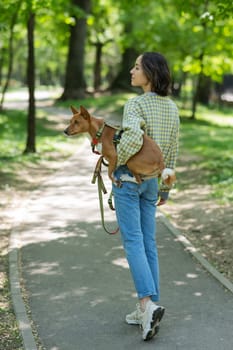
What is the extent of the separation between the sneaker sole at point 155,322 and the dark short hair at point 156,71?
1518 mm

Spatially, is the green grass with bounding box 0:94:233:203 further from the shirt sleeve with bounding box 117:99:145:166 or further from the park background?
the shirt sleeve with bounding box 117:99:145:166

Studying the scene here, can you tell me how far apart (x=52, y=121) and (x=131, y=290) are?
1972 centimetres

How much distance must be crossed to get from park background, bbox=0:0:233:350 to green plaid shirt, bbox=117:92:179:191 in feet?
5.45

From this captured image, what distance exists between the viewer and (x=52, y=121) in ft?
82.6

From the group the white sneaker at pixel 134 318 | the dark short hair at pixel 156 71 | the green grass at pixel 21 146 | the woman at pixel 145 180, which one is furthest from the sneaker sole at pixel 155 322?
the green grass at pixel 21 146

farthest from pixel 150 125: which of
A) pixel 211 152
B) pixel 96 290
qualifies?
pixel 211 152

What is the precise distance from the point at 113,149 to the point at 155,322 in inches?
49.0

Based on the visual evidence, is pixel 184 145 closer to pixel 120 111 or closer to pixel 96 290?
pixel 120 111

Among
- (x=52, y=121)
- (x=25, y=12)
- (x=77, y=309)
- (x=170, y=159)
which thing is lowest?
(x=52, y=121)

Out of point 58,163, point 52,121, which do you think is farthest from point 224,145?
point 52,121

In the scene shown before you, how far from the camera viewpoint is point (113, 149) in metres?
4.55

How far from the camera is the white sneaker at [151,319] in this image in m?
4.49

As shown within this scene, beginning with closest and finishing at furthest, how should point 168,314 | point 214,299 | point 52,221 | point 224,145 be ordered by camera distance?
point 168,314, point 214,299, point 52,221, point 224,145

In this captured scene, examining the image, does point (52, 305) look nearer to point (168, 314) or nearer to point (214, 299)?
point (168, 314)
